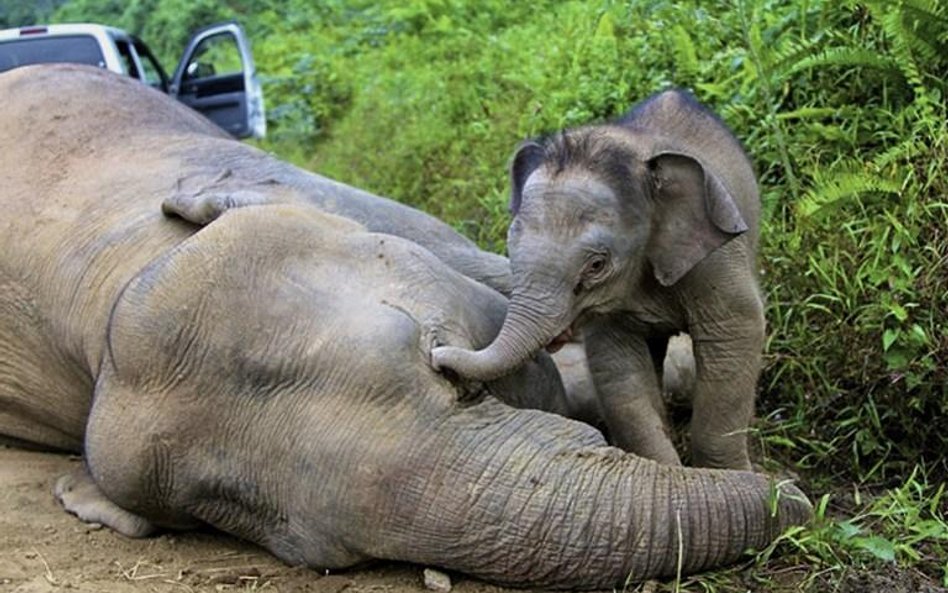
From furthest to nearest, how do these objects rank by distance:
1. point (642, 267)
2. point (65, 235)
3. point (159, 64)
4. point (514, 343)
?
point (159, 64)
point (65, 235)
point (642, 267)
point (514, 343)

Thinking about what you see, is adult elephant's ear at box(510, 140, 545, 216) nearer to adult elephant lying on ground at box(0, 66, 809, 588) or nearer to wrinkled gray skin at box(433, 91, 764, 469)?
wrinkled gray skin at box(433, 91, 764, 469)

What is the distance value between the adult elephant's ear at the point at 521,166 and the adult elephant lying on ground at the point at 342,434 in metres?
0.26

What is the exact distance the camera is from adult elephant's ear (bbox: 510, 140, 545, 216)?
12.2ft

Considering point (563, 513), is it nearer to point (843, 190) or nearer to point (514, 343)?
point (514, 343)

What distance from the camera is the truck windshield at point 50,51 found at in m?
9.50

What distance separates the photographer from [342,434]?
10.9 feet

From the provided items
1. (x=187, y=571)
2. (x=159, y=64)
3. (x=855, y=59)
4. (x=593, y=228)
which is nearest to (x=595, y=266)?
(x=593, y=228)

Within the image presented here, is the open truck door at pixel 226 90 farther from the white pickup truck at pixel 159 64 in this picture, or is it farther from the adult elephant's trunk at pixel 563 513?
the adult elephant's trunk at pixel 563 513

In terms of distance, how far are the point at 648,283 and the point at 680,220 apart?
0.74ft

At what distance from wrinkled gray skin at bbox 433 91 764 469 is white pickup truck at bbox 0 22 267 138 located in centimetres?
621

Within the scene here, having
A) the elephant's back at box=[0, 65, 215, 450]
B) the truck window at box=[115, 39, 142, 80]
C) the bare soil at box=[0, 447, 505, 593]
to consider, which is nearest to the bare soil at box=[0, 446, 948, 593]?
the bare soil at box=[0, 447, 505, 593]

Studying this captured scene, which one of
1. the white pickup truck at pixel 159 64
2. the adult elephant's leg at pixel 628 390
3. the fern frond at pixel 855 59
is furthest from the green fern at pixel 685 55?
the white pickup truck at pixel 159 64

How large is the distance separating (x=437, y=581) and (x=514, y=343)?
57cm

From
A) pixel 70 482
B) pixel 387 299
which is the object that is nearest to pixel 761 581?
pixel 387 299
